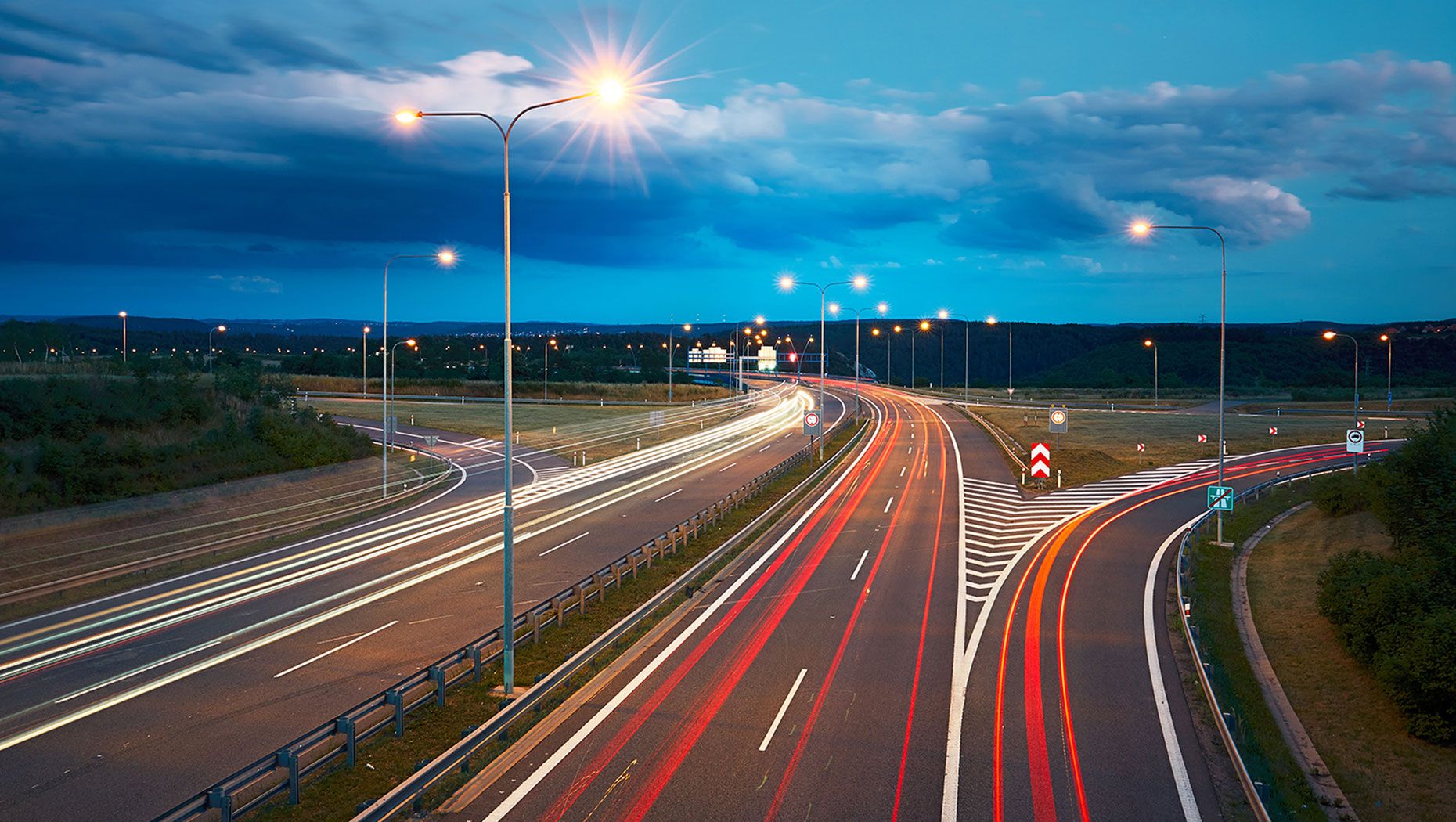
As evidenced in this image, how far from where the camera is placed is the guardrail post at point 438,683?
49.9ft

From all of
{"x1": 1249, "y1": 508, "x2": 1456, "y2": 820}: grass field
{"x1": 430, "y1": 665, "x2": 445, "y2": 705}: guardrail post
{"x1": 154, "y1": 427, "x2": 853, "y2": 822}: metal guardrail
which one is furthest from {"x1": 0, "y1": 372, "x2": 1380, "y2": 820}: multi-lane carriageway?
{"x1": 1249, "y1": 508, "x2": 1456, "y2": 820}: grass field

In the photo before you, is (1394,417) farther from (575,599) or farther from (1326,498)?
(575,599)

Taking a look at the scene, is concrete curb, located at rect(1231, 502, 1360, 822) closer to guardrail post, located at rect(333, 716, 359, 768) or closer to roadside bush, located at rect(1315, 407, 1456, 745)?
roadside bush, located at rect(1315, 407, 1456, 745)

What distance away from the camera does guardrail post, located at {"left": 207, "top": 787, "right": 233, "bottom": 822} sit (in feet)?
33.6

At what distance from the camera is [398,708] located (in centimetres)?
1391

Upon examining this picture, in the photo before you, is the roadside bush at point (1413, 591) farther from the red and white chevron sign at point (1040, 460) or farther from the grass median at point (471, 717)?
the grass median at point (471, 717)

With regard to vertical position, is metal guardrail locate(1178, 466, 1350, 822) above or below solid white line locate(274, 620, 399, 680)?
above

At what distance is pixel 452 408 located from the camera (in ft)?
293

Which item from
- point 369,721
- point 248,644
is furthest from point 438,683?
point 248,644

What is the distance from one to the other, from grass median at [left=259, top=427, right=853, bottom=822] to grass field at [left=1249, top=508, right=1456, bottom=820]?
43.0 ft

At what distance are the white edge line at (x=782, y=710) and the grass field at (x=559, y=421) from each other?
4196cm

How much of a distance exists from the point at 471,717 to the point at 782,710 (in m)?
5.25

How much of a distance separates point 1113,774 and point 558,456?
49.1m

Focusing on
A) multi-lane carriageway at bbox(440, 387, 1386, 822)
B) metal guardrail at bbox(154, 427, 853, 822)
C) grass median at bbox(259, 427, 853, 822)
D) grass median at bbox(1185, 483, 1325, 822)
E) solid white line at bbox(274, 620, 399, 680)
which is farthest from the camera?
solid white line at bbox(274, 620, 399, 680)
